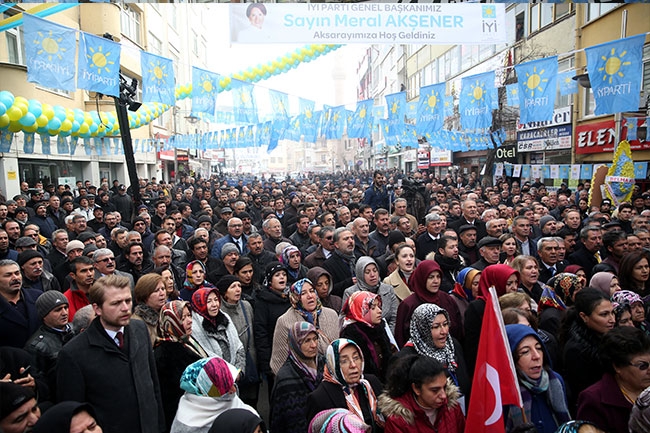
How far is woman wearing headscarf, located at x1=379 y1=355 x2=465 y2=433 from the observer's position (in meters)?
2.72

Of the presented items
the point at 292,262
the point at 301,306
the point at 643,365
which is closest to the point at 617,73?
the point at 292,262

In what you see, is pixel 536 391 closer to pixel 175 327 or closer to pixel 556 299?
pixel 556 299

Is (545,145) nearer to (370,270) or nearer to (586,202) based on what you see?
(586,202)

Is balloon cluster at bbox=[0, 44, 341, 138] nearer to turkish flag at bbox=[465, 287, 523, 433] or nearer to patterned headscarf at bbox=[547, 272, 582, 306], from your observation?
patterned headscarf at bbox=[547, 272, 582, 306]

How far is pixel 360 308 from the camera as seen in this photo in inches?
151

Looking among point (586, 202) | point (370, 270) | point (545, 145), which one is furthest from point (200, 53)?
point (370, 270)

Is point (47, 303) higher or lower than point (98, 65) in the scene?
lower

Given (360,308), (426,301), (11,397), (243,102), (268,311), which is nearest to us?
(11,397)

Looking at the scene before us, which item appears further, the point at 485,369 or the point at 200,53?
the point at 200,53

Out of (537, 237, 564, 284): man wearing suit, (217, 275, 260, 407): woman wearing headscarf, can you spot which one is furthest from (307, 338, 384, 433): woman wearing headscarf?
(537, 237, 564, 284): man wearing suit

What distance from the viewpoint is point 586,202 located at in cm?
1136

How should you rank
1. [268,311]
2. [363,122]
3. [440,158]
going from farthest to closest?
[440,158] → [363,122] → [268,311]

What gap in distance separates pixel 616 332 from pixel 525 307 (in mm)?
913

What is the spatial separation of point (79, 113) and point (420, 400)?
14073 millimetres
